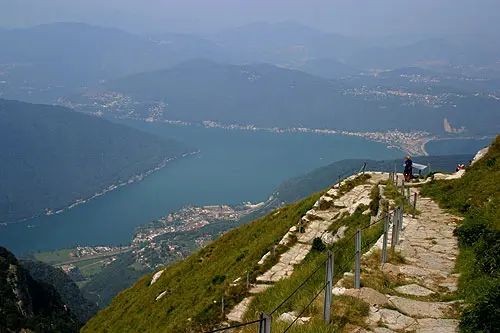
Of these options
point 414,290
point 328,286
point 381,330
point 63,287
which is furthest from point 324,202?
point 63,287

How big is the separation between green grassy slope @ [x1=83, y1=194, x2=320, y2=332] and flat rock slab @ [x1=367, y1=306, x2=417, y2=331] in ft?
20.2

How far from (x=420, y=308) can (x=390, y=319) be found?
953mm

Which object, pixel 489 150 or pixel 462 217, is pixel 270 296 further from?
pixel 489 150

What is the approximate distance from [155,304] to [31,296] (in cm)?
5233

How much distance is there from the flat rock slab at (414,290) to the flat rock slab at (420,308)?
0.48 meters

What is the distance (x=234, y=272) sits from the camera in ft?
56.4

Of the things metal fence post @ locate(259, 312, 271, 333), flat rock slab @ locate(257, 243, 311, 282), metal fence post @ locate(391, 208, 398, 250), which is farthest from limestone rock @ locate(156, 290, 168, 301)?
metal fence post @ locate(259, 312, 271, 333)

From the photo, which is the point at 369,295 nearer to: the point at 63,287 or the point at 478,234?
the point at 478,234

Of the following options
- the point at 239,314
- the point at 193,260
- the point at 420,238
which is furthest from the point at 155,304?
the point at 420,238

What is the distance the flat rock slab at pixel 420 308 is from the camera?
7.25 meters

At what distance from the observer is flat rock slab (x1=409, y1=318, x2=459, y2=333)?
257 inches

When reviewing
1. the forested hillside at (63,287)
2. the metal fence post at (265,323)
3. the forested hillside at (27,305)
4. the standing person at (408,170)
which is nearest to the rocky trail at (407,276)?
the metal fence post at (265,323)

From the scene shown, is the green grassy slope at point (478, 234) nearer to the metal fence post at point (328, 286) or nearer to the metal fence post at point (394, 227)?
the metal fence post at point (394, 227)

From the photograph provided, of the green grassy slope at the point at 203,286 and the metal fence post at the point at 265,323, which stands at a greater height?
the metal fence post at the point at 265,323
